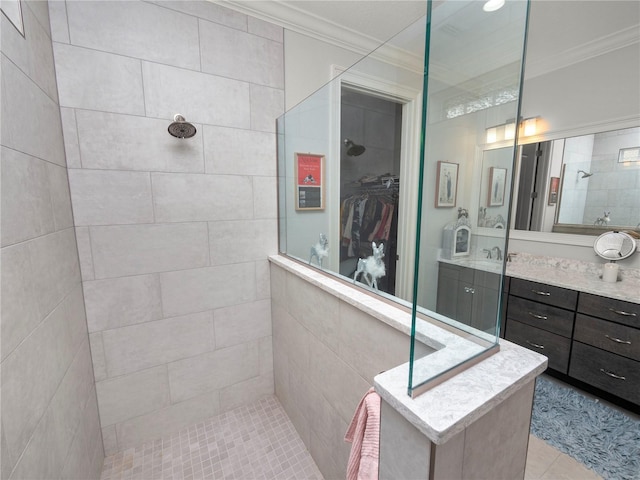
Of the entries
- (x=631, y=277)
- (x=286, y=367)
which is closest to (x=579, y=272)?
(x=631, y=277)

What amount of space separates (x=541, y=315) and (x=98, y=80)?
3060mm

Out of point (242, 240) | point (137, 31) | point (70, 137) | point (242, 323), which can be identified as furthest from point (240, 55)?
point (242, 323)

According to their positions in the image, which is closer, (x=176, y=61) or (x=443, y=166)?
(x=443, y=166)

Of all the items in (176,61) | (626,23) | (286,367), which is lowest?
(286,367)

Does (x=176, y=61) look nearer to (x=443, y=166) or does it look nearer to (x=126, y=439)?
(x=443, y=166)

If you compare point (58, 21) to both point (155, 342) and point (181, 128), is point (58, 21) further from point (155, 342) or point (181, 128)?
point (155, 342)

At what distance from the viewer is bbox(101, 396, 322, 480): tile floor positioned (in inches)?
57.2

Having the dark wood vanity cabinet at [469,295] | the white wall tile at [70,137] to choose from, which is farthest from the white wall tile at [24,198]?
the dark wood vanity cabinet at [469,295]

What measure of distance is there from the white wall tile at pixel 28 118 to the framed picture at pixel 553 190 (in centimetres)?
319

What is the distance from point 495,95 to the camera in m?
0.74

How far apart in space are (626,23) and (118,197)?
321 centimetres

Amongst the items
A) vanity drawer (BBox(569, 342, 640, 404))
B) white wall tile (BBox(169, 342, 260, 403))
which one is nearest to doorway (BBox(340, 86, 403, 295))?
white wall tile (BBox(169, 342, 260, 403))

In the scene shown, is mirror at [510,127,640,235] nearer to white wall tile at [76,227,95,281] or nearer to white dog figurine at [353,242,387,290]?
white dog figurine at [353,242,387,290]

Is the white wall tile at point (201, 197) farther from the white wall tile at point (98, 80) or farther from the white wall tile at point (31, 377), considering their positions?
the white wall tile at point (31, 377)
